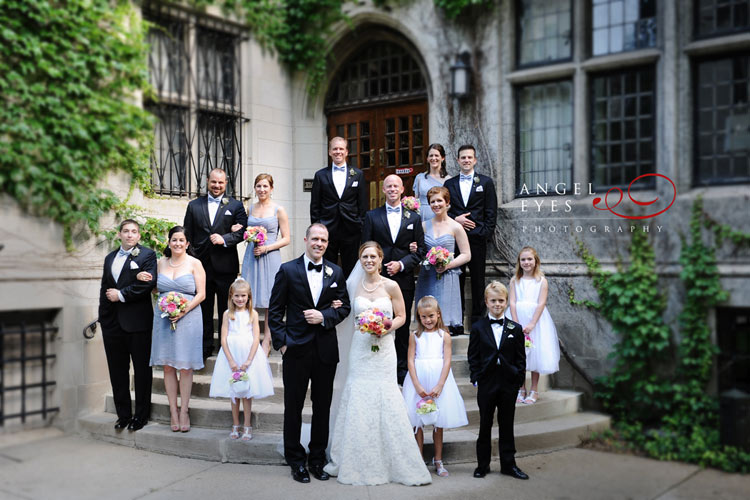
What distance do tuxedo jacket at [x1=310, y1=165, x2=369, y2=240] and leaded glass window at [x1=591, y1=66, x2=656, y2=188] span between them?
6.47ft

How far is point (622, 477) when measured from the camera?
4250 mm

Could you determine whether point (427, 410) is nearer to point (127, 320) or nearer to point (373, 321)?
point (373, 321)

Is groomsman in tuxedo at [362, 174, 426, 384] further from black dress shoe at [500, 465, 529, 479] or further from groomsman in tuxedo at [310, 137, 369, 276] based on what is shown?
black dress shoe at [500, 465, 529, 479]

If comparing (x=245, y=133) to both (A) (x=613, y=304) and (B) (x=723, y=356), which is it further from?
(B) (x=723, y=356)

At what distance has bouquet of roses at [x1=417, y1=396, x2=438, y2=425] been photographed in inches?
172

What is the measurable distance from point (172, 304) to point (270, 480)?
149 cm

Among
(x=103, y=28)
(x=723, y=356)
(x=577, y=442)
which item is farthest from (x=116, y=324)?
(x=723, y=356)

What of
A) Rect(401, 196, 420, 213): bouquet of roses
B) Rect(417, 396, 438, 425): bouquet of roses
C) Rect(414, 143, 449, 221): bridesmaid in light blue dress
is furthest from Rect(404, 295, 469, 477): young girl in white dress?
Rect(414, 143, 449, 221): bridesmaid in light blue dress

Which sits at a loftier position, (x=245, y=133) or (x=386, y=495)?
(x=245, y=133)

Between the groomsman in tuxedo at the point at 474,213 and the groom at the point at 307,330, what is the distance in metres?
1.84

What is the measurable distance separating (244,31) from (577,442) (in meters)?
4.94

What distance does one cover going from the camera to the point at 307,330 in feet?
14.4

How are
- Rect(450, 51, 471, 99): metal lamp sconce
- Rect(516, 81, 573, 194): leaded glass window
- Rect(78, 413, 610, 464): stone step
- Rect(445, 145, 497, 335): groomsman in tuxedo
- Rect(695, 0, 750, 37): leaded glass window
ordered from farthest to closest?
Rect(450, 51, 471, 99): metal lamp sconce, Rect(516, 81, 573, 194): leaded glass window, Rect(445, 145, 497, 335): groomsman in tuxedo, Rect(78, 413, 610, 464): stone step, Rect(695, 0, 750, 37): leaded glass window

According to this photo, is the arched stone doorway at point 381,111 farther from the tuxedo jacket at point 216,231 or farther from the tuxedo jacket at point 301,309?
the tuxedo jacket at point 301,309
